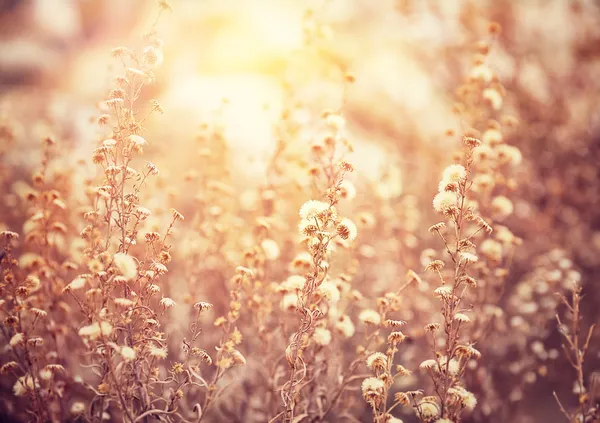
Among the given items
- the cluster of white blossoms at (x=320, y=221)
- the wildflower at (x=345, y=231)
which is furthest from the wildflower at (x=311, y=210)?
the wildflower at (x=345, y=231)

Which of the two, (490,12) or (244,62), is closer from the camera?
(490,12)

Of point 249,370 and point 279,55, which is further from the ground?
point 279,55

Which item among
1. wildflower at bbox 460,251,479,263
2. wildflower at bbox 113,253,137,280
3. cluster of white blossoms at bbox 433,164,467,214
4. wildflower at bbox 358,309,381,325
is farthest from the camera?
wildflower at bbox 358,309,381,325

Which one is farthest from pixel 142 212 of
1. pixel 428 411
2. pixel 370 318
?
pixel 428 411

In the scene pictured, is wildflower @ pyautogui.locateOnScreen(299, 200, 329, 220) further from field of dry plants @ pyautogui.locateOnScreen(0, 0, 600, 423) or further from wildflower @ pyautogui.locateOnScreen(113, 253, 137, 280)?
wildflower @ pyautogui.locateOnScreen(113, 253, 137, 280)

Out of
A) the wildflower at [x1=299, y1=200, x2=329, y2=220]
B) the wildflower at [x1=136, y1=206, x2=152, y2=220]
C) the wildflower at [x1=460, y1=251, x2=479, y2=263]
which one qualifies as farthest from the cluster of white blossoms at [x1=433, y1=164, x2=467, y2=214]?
the wildflower at [x1=136, y1=206, x2=152, y2=220]

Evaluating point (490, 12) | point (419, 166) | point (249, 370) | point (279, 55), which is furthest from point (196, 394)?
point (490, 12)

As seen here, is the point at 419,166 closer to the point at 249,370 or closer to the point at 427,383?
the point at 427,383

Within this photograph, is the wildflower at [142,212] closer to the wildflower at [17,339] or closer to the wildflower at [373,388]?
the wildflower at [17,339]
